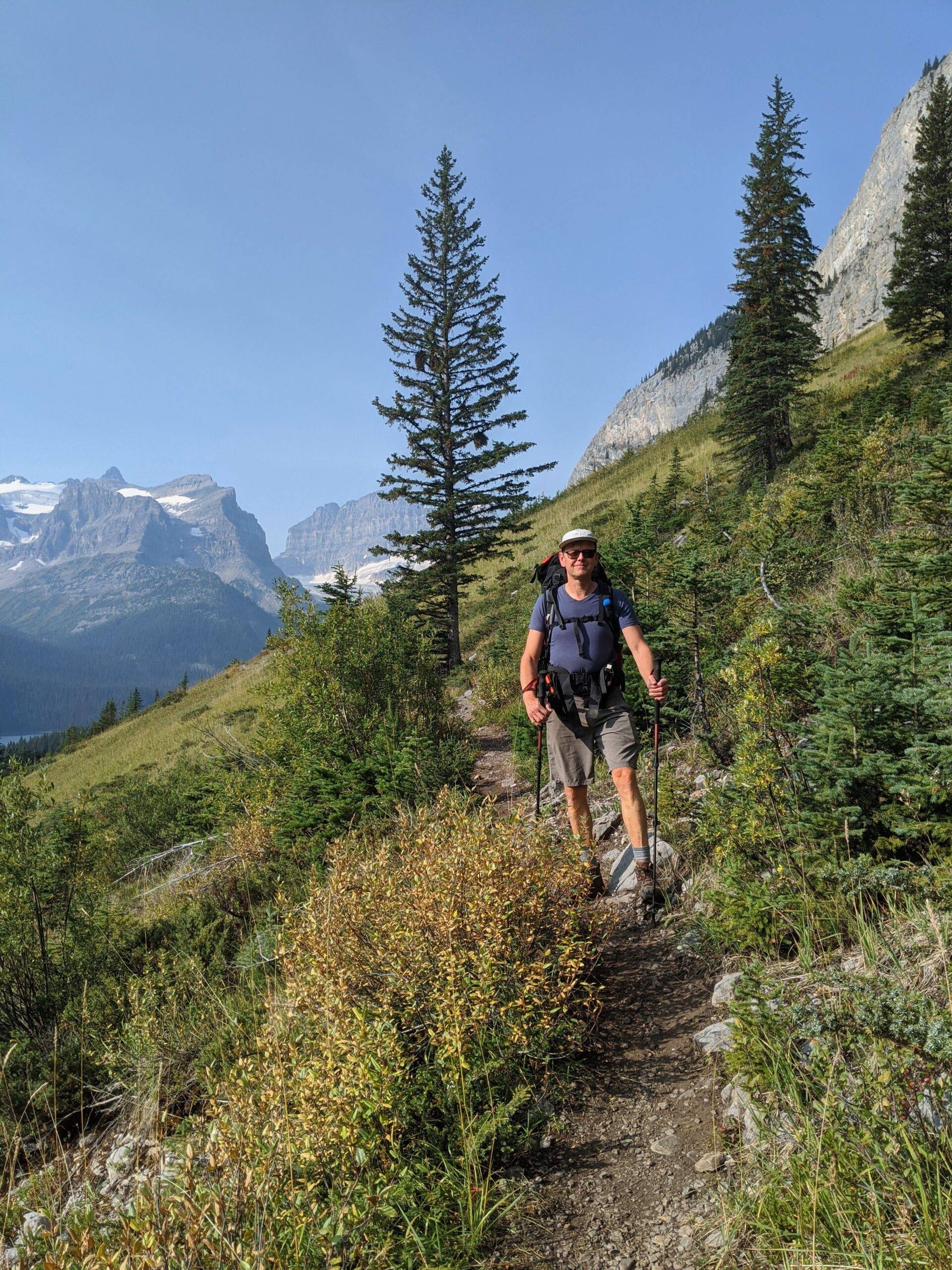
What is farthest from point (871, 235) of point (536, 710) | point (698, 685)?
point (536, 710)

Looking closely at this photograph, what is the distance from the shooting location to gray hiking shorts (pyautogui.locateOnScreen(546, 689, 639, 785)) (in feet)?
15.3

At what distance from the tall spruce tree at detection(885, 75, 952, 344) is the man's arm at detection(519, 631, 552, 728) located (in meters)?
24.1

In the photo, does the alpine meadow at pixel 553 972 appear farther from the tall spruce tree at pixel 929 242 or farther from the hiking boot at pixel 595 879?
the tall spruce tree at pixel 929 242

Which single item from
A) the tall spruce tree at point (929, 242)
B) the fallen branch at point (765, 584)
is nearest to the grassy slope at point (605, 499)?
the tall spruce tree at point (929, 242)

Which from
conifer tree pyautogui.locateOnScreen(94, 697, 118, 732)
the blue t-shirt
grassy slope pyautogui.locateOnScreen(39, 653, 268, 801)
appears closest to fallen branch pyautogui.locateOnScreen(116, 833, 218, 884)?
the blue t-shirt

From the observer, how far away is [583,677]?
473 centimetres

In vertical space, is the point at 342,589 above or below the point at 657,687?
above

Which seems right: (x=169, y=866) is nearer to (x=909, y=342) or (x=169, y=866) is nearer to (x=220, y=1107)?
(x=220, y=1107)

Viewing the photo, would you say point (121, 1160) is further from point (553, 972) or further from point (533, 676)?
point (533, 676)

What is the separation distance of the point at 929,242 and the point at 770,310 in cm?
866

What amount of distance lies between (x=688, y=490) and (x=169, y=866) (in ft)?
61.5

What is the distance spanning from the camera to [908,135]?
429 feet

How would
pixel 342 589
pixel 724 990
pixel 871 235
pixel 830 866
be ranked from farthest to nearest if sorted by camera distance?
1. pixel 871 235
2. pixel 342 589
3. pixel 724 990
4. pixel 830 866

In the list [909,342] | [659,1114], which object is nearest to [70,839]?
[659,1114]
